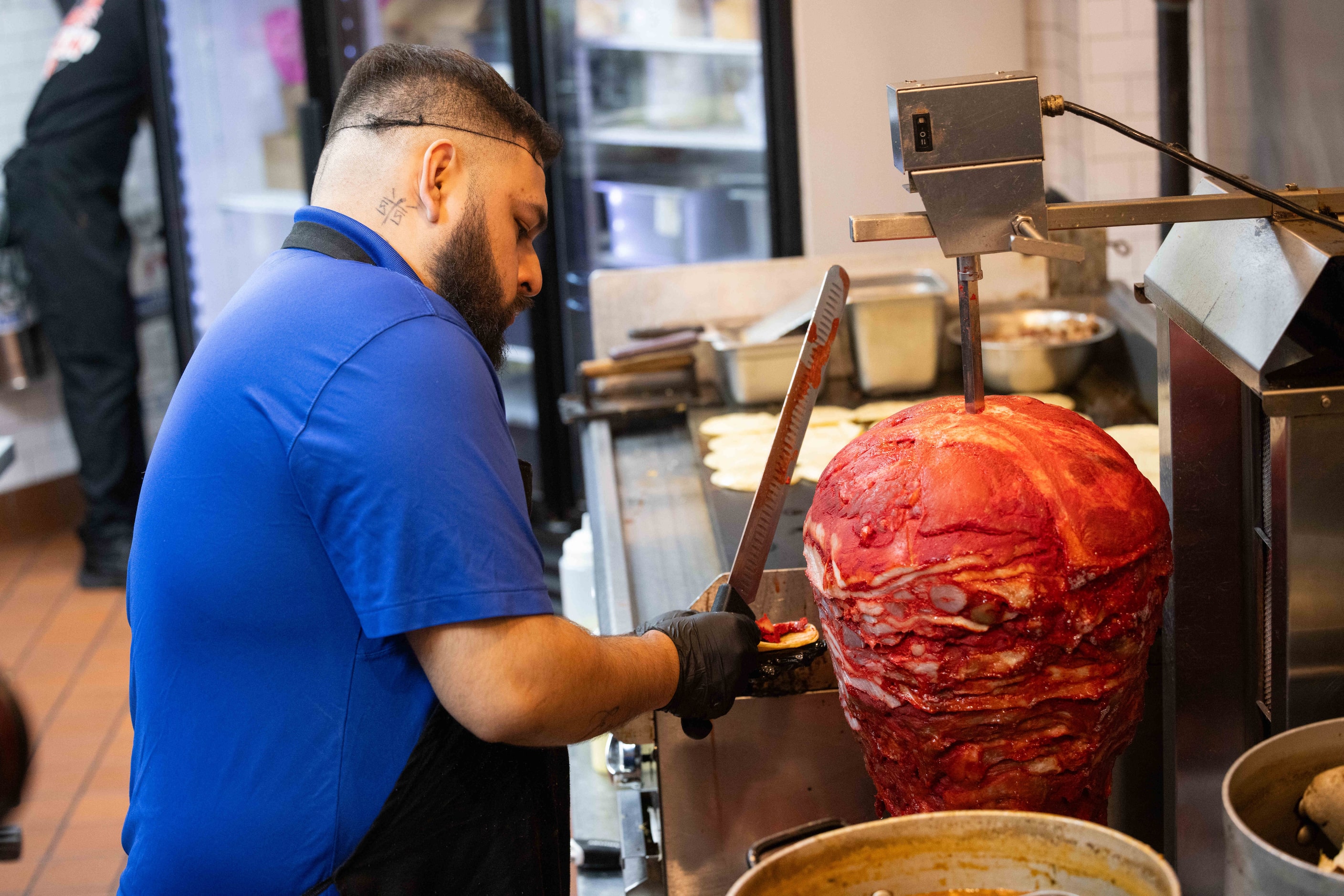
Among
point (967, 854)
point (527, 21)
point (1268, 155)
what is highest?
point (527, 21)

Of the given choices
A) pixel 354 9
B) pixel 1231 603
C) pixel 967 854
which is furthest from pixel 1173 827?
pixel 354 9

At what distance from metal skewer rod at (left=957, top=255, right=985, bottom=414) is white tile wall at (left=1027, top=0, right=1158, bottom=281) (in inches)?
92.8

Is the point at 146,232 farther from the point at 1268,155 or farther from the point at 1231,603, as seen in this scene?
the point at 1231,603

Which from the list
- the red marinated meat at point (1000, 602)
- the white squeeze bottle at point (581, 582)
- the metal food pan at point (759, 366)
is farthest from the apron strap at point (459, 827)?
the metal food pan at point (759, 366)

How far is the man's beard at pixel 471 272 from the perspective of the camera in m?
1.48

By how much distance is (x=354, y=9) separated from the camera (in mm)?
5012

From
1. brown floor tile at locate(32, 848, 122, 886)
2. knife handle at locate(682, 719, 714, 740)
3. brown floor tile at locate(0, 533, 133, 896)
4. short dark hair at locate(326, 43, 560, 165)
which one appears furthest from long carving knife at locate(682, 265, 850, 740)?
brown floor tile at locate(32, 848, 122, 886)

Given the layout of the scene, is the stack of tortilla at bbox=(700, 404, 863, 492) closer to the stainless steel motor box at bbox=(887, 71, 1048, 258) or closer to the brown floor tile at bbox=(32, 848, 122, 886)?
the stainless steel motor box at bbox=(887, 71, 1048, 258)

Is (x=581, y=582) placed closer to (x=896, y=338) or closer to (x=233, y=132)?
(x=896, y=338)

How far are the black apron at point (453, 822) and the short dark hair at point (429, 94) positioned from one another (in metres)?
0.16

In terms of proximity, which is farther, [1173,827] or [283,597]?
[1173,827]

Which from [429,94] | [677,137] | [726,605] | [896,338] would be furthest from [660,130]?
[726,605]

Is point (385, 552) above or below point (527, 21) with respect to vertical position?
below

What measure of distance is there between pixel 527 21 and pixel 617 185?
33.3 inches
